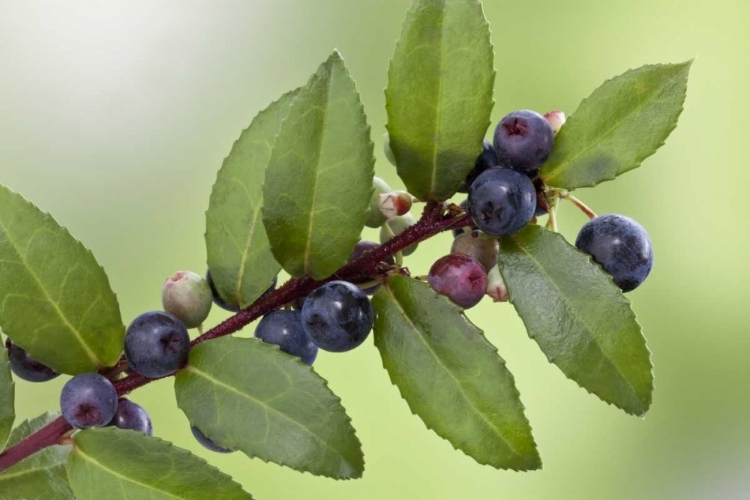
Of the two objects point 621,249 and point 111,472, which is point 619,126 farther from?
point 111,472

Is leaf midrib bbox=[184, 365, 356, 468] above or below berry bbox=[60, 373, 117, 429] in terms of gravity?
below

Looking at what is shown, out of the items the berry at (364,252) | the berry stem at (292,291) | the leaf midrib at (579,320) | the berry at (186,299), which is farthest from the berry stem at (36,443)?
the leaf midrib at (579,320)

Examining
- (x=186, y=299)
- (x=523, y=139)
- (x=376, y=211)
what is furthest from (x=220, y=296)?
(x=523, y=139)

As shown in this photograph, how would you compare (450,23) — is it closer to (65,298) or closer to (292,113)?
(292,113)

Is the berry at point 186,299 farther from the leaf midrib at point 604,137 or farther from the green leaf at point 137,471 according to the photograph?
the leaf midrib at point 604,137

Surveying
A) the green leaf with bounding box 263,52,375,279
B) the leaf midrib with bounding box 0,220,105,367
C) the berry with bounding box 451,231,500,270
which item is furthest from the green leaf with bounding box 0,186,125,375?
the berry with bounding box 451,231,500,270

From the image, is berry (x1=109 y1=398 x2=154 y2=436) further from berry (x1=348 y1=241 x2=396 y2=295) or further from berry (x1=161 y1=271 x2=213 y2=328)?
berry (x1=348 y1=241 x2=396 y2=295)
